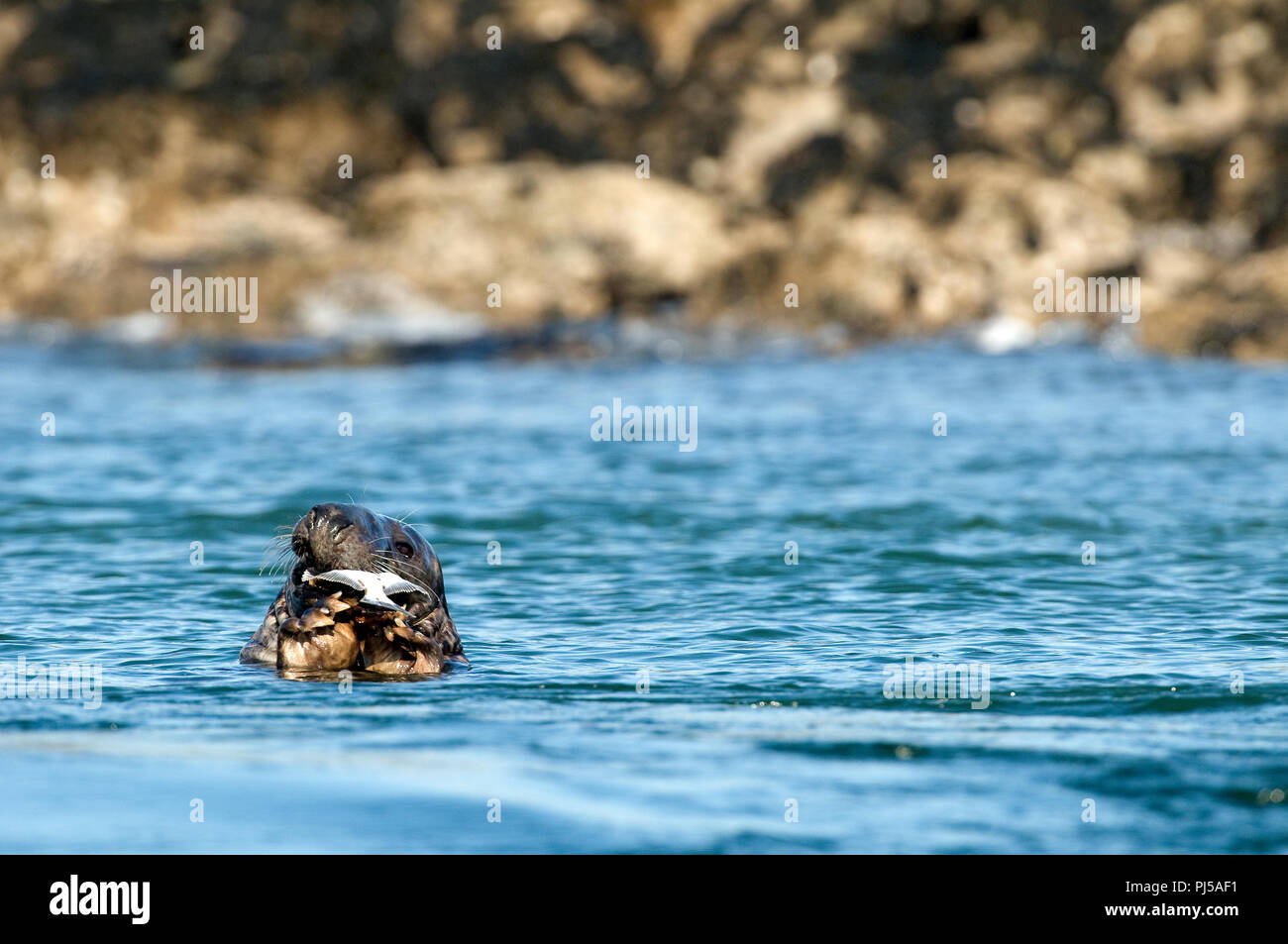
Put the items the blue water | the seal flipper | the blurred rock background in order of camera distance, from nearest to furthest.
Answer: the blue water → the seal flipper → the blurred rock background

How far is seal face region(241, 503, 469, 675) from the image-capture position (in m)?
7.79

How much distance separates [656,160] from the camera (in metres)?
43.6

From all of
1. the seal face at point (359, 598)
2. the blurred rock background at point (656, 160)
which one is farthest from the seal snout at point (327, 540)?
the blurred rock background at point (656, 160)

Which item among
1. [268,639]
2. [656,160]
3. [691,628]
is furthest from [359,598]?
[656,160]

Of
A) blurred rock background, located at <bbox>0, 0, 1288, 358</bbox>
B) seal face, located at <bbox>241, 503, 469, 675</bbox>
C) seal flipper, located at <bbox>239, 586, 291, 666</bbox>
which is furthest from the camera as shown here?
blurred rock background, located at <bbox>0, 0, 1288, 358</bbox>

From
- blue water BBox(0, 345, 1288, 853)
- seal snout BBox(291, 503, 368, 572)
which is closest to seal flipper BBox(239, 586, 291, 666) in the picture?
blue water BBox(0, 345, 1288, 853)

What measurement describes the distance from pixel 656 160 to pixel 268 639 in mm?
36014

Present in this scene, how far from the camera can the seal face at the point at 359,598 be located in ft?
25.6

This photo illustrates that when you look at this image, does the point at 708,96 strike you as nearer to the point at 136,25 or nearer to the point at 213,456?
the point at 136,25

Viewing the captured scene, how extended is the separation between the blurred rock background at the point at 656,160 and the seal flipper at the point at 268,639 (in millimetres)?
18360

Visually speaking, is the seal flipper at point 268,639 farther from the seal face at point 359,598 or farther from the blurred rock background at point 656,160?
the blurred rock background at point 656,160

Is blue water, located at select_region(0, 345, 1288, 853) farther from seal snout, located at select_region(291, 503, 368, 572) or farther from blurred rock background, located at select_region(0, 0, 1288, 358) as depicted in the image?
blurred rock background, located at select_region(0, 0, 1288, 358)

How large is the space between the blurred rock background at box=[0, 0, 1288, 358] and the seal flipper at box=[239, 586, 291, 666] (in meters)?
18.4

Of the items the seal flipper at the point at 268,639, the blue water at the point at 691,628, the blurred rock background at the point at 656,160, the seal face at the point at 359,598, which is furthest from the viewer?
the blurred rock background at the point at 656,160
